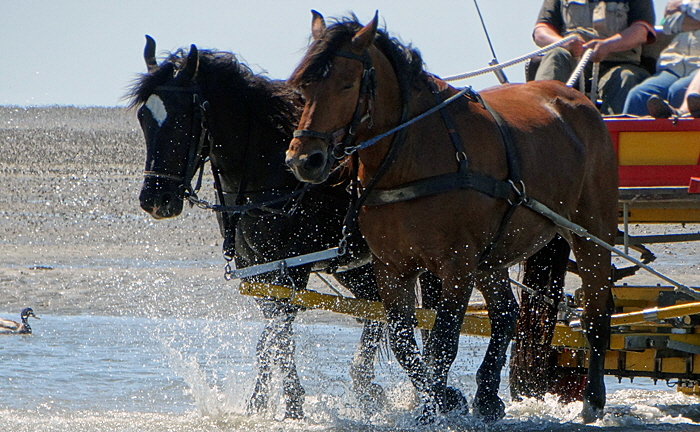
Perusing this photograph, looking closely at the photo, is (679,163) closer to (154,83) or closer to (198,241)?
(154,83)

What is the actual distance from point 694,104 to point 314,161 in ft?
8.59

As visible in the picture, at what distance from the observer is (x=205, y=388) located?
5.47m

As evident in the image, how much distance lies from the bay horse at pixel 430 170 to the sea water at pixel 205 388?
1.40ft

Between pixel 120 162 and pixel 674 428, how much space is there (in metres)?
19.0

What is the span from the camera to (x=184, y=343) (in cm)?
786

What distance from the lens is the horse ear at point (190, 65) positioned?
189 inches

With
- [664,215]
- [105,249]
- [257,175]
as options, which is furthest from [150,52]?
[105,249]

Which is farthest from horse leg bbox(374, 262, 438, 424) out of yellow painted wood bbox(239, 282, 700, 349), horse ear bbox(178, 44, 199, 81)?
horse ear bbox(178, 44, 199, 81)

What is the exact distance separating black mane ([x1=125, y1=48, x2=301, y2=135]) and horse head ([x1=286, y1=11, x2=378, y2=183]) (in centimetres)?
98

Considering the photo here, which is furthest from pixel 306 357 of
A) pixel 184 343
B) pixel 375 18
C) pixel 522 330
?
pixel 184 343

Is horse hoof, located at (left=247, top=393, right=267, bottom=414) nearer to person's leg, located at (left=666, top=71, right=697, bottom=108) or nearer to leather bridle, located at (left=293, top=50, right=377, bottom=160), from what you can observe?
leather bridle, located at (left=293, top=50, right=377, bottom=160)

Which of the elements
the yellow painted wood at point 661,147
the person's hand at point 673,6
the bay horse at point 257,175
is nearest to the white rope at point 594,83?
the person's hand at point 673,6

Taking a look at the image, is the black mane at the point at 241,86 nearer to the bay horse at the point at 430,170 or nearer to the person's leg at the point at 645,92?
the bay horse at the point at 430,170

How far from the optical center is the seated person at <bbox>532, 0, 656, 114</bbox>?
19.8ft
